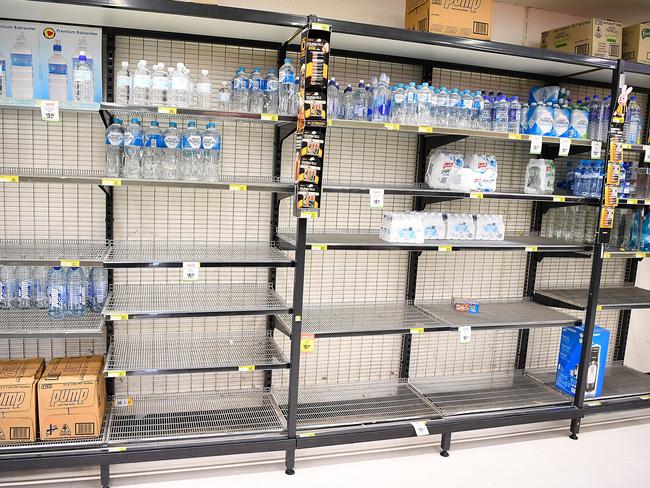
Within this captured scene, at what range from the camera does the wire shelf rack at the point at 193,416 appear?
321 cm

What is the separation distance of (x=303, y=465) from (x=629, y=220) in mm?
3097

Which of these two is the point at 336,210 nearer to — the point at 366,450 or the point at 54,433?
the point at 366,450

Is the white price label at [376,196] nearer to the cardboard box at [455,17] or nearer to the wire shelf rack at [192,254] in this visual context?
the wire shelf rack at [192,254]

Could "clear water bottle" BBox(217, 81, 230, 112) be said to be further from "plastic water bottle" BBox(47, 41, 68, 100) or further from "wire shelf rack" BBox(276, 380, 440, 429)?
"wire shelf rack" BBox(276, 380, 440, 429)

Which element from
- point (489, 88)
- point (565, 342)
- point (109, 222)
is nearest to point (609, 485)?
point (565, 342)

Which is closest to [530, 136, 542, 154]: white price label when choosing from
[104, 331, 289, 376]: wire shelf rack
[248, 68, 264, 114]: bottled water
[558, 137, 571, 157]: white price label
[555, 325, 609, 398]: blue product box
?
[558, 137, 571, 157]: white price label

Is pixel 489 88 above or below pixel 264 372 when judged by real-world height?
above

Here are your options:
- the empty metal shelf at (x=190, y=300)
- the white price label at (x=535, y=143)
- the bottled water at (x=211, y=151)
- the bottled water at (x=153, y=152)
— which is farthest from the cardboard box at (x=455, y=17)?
the empty metal shelf at (x=190, y=300)

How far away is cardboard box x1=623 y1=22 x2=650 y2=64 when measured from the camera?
380cm

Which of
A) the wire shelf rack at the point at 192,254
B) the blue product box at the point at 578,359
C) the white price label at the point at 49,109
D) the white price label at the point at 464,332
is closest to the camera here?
the white price label at the point at 49,109

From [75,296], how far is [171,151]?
105cm

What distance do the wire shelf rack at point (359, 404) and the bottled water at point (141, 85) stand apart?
7.01ft

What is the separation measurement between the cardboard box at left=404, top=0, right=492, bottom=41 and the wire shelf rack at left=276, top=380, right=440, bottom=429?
8.10 feet

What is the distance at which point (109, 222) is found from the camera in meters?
3.45
